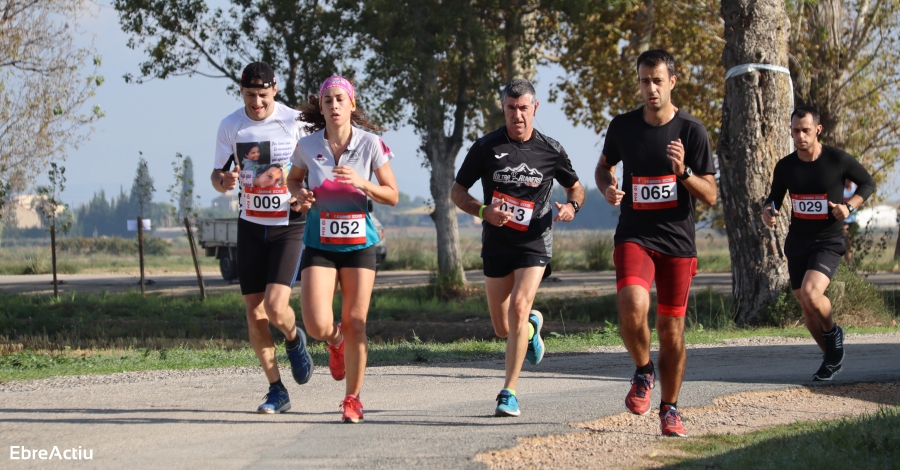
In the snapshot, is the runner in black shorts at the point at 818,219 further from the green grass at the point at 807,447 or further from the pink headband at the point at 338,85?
the pink headband at the point at 338,85

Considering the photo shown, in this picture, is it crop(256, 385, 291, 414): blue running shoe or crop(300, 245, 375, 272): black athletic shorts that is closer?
crop(300, 245, 375, 272): black athletic shorts

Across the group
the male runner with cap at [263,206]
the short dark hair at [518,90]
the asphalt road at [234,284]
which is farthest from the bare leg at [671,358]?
the asphalt road at [234,284]

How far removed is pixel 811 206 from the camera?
8.75 meters

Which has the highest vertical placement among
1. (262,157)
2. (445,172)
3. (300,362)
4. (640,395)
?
(445,172)

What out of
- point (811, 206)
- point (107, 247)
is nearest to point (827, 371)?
point (811, 206)

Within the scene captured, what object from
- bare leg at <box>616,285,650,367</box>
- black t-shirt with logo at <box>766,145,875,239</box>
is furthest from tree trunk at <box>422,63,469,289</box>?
bare leg at <box>616,285,650,367</box>

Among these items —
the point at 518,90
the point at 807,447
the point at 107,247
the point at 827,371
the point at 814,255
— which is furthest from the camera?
the point at 107,247

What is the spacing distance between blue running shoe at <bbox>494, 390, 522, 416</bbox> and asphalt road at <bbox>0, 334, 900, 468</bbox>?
0.06 metres

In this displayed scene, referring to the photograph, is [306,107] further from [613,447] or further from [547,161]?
[613,447]

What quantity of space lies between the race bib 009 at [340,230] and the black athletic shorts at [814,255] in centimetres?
439

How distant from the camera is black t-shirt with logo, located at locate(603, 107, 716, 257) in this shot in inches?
242

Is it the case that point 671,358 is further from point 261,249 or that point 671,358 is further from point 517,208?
point 261,249

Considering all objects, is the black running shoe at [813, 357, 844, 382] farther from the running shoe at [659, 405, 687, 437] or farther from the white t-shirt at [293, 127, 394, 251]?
the white t-shirt at [293, 127, 394, 251]

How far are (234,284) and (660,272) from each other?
25960 mm
